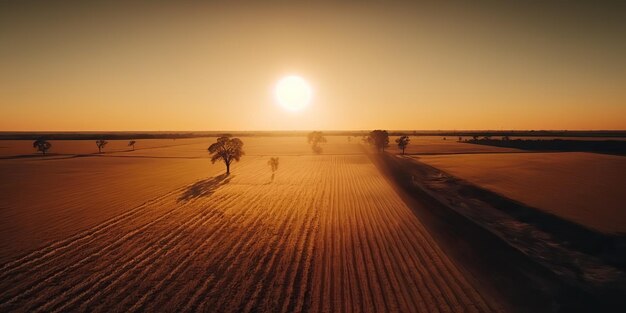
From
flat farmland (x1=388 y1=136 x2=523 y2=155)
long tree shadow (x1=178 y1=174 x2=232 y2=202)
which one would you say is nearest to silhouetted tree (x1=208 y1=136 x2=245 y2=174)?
long tree shadow (x1=178 y1=174 x2=232 y2=202)

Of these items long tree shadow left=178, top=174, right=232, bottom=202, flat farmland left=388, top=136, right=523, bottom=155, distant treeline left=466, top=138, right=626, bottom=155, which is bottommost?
long tree shadow left=178, top=174, right=232, bottom=202

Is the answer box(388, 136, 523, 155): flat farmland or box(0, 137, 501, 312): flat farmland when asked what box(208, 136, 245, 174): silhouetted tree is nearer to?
box(0, 137, 501, 312): flat farmland

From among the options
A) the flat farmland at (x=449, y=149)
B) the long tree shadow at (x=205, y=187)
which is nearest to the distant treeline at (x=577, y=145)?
the flat farmland at (x=449, y=149)

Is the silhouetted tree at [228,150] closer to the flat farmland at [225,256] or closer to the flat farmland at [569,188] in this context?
the flat farmland at [225,256]

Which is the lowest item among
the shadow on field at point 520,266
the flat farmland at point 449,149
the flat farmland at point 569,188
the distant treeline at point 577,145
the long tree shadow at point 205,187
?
the shadow on field at point 520,266

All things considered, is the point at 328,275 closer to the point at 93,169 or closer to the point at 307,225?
the point at 307,225

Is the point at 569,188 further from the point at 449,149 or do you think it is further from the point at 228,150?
the point at 449,149

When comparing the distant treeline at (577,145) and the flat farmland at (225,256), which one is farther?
the distant treeline at (577,145)
